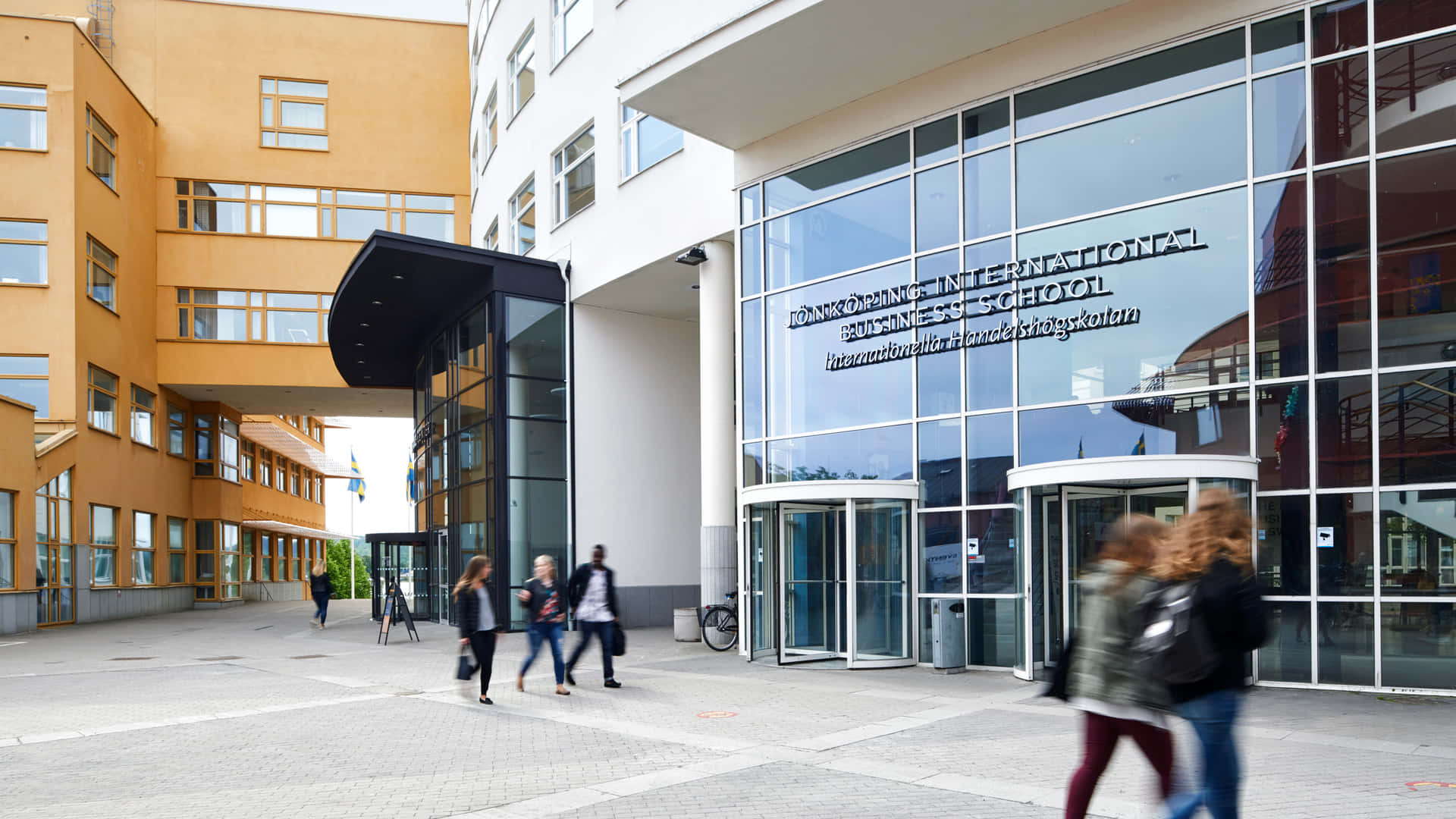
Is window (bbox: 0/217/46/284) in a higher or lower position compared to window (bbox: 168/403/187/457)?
higher

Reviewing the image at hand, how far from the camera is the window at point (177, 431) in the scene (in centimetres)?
3838

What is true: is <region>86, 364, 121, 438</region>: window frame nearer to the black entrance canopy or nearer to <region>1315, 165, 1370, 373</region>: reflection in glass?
the black entrance canopy

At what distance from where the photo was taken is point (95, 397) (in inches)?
1256

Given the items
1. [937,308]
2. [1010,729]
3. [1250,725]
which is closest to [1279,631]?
[1250,725]

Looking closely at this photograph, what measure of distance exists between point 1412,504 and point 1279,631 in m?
1.86

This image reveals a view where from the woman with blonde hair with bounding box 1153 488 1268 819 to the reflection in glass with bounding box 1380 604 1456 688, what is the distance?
783 cm

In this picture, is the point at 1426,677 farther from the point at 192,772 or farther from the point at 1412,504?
the point at 192,772

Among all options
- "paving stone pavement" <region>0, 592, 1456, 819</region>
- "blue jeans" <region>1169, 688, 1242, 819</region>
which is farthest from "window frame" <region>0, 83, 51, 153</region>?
"blue jeans" <region>1169, 688, 1242, 819</region>

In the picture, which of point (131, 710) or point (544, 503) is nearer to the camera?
point (131, 710)

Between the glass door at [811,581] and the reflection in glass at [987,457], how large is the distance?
186 cm

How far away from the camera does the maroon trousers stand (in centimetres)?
515

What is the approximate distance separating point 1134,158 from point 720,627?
9.37 metres

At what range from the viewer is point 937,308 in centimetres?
1522

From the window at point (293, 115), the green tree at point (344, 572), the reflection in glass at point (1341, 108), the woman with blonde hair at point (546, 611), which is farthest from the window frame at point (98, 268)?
the green tree at point (344, 572)
